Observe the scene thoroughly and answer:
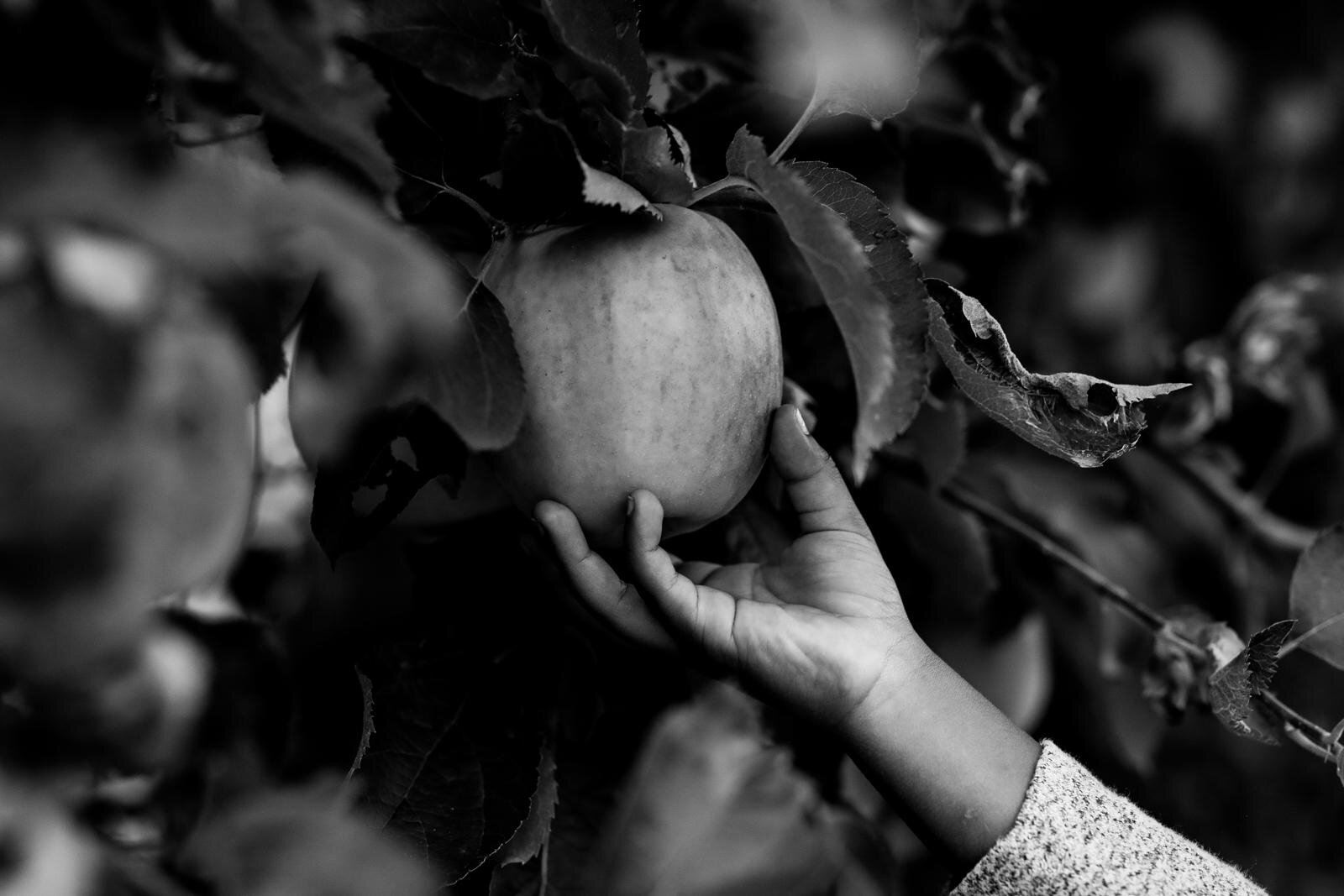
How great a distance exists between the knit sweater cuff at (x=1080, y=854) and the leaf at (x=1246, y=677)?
0.08 meters

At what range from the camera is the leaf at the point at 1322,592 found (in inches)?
23.0

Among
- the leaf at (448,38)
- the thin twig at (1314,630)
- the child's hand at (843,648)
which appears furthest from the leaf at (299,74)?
the thin twig at (1314,630)

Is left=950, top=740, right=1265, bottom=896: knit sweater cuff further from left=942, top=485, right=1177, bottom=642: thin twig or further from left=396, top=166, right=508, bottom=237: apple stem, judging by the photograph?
left=396, top=166, right=508, bottom=237: apple stem

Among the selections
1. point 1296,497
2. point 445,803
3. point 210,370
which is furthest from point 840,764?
point 1296,497

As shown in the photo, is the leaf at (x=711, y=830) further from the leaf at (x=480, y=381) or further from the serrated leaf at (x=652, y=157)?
the serrated leaf at (x=652, y=157)

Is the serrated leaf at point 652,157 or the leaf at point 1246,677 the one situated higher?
the serrated leaf at point 652,157

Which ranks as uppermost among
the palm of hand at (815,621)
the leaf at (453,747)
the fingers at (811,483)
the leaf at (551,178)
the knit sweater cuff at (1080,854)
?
the leaf at (551,178)

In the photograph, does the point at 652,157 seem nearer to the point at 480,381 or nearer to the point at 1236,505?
the point at 480,381

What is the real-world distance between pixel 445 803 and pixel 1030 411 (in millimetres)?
281

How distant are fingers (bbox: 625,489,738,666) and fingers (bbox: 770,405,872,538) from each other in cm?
7

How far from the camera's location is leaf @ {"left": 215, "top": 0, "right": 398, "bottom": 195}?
25cm

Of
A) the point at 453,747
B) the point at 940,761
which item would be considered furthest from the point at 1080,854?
the point at 453,747

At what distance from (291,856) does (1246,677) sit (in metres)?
0.44

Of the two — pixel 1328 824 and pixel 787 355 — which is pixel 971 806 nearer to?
pixel 787 355
